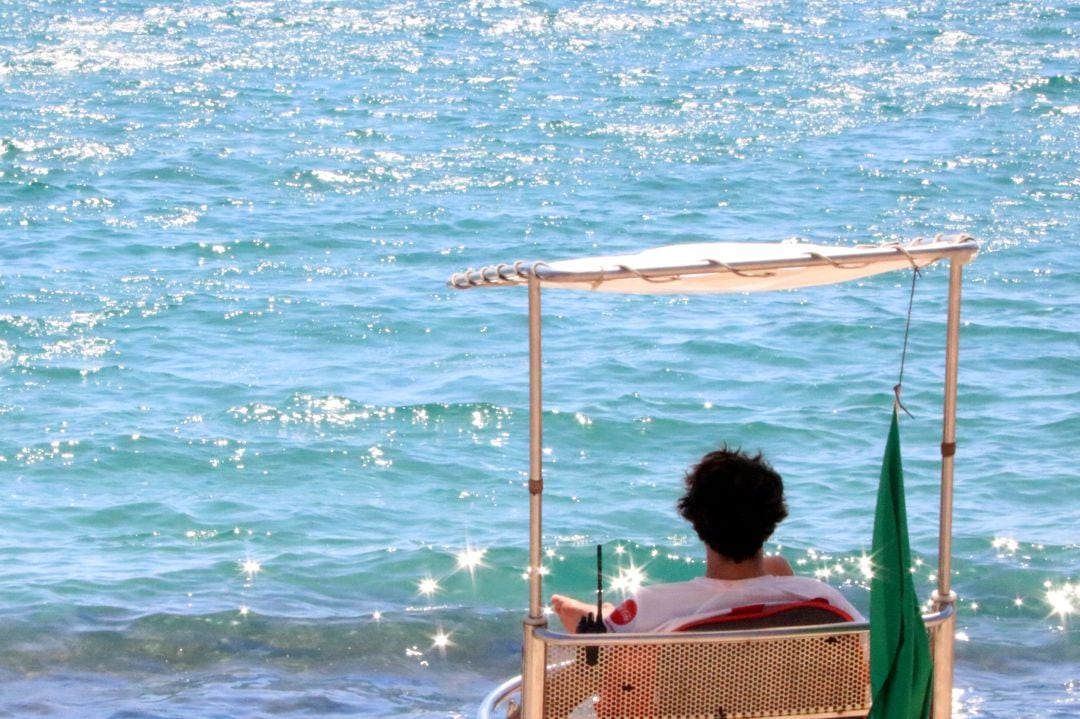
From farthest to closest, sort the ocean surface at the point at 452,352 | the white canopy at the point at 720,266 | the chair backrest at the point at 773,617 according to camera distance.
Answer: the ocean surface at the point at 452,352 → the chair backrest at the point at 773,617 → the white canopy at the point at 720,266

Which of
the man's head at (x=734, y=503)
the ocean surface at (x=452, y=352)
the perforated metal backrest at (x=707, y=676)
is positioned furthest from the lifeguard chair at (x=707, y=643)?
the ocean surface at (x=452, y=352)

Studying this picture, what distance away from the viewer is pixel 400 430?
9539 mm

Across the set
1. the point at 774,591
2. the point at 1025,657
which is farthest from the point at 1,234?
the point at 774,591

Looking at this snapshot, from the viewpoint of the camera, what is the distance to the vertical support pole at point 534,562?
3.52 metres

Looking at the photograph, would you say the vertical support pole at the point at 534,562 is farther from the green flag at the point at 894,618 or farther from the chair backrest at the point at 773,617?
the green flag at the point at 894,618

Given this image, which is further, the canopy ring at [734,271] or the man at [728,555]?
the man at [728,555]

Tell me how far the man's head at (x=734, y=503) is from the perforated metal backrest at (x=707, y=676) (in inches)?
9.7

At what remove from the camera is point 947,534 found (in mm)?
3818

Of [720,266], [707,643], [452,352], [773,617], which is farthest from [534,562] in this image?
[452,352]

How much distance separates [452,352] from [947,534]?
7.11 m

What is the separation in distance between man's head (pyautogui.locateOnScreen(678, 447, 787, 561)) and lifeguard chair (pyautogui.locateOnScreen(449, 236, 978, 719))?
175 mm

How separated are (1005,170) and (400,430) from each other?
→ 292 inches

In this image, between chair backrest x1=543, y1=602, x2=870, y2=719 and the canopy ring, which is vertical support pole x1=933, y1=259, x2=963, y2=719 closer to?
chair backrest x1=543, y1=602, x2=870, y2=719

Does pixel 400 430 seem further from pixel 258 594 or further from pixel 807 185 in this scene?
pixel 807 185
